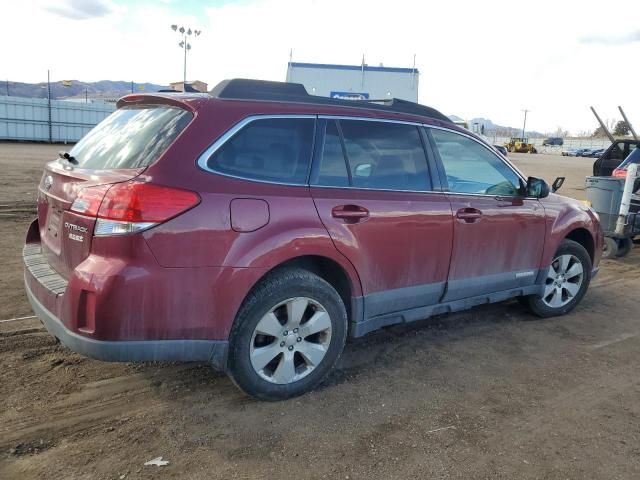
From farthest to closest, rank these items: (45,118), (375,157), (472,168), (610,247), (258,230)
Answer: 1. (45,118)
2. (610,247)
3. (472,168)
4. (375,157)
5. (258,230)

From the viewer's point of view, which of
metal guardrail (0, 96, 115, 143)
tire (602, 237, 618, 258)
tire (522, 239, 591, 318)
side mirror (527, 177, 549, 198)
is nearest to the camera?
side mirror (527, 177, 549, 198)

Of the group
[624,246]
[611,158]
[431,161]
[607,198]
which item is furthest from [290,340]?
[611,158]

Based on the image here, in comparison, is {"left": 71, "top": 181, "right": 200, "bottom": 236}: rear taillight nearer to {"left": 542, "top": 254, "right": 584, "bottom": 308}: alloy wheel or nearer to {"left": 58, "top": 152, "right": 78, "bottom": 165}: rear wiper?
{"left": 58, "top": 152, "right": 78, "bottom": 165}: rear wiper

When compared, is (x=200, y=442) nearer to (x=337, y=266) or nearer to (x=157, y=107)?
(x=337, y=266)

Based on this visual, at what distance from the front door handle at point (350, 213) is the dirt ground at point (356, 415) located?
1.11 m

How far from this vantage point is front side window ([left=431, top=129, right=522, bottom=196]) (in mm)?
4168

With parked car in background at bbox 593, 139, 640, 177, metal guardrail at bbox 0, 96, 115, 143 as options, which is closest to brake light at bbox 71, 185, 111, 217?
parked car in background at bbox 593, 139, 640, 177

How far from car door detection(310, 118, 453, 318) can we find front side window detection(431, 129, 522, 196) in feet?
0.77

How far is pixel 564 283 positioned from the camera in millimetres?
5199

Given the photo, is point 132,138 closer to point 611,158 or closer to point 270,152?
point 270,152

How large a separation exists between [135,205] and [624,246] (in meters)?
7.58

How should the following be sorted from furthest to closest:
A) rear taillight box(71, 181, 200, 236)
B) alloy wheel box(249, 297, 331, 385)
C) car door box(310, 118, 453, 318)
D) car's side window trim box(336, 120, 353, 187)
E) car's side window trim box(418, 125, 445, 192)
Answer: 1. car's side window trim box(418, 125, 445, 192)
2. car's side window trim box(336, 120, 353, 187)
3. car door box(310, 118, 453, 318)
4. alloy wheel box(249, 297, 331, 385)
5. rear taillight box(71, 181, 200, 236)

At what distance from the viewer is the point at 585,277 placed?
5.31 meters

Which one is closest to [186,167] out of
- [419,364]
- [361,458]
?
[361,458]
